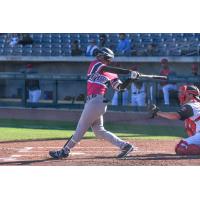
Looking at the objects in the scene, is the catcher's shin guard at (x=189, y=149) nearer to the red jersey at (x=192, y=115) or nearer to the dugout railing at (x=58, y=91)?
the red jersey at (x=192, y=115)

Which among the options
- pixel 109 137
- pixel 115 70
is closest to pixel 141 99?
pixel 109 137

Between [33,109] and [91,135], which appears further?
[33,109]

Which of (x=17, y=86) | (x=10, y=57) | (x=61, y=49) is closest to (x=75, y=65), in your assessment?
(x=61, y=49)

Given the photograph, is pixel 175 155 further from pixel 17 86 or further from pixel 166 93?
pixel 17 86

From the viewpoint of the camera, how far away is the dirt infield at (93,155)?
8008 mm

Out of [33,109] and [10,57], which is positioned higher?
[10,57]

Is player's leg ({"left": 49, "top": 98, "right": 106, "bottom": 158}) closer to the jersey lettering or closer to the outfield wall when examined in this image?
the jersey lettering

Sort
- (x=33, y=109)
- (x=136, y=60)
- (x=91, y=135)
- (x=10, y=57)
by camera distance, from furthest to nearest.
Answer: (x=10, y=57), (x=136, y=60), (x=33, y=109), (x=91, y=135)

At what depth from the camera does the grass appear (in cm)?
1230

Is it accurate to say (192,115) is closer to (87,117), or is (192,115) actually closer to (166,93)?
(87,117)

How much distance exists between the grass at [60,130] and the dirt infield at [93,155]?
3.65ft

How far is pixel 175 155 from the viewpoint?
8875 millimetres

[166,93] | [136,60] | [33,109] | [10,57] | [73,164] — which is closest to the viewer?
[73,164]

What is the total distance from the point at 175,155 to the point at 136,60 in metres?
13.4
